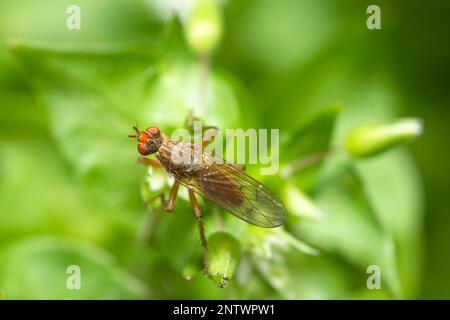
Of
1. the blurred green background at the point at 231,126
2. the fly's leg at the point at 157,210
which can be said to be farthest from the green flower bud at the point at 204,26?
the fly's leg at the point at 157,210

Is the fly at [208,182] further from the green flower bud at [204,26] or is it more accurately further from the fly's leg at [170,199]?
the green flower bud at [204,26]

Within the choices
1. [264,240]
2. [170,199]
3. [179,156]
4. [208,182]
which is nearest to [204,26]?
[179,156]

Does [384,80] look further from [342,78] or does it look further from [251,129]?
[251,129]

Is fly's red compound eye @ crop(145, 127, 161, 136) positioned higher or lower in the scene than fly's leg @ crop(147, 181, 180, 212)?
higher

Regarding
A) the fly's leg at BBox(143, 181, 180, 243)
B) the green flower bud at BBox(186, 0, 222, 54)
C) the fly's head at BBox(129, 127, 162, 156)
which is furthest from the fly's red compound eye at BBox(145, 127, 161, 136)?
the green flower bud at BBox(186, 0, 222, 54)

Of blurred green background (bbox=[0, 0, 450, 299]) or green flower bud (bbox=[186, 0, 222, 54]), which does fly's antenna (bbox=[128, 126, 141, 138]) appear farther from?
green flower bud (bbox=[186, 0, 222, 54])

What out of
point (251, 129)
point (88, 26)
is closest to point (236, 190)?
point (251, 129)

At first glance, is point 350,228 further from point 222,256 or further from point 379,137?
point 222,256
